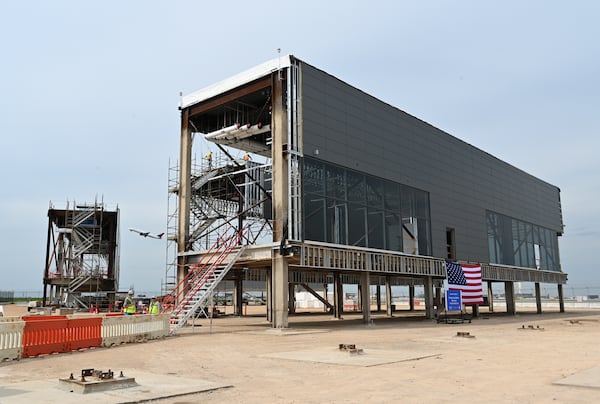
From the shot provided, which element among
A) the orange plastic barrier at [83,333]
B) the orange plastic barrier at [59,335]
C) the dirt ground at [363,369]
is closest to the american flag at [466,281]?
the dirt ground at [363,369]

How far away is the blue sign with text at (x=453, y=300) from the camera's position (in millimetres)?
35344

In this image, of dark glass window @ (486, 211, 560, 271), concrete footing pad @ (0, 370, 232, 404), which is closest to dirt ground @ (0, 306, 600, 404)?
concrete footing pad @ (0, 370, 232, 404)

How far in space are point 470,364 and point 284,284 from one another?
15.0m

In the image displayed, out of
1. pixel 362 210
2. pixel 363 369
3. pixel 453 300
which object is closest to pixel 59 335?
pixel 363 369

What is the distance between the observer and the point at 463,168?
4566cm

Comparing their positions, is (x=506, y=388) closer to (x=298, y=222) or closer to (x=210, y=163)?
(x=298, y=222)

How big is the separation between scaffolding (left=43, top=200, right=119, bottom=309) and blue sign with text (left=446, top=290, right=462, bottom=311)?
3763cm

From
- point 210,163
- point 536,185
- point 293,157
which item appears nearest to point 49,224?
point 210,163

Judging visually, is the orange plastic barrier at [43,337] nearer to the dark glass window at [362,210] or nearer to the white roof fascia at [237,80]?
the dark glass window at [362,210]

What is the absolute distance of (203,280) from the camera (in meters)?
28.0

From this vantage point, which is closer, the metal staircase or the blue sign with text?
the metal staircase

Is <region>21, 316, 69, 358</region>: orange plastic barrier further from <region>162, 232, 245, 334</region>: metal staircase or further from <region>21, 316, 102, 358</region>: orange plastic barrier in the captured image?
<region>162, 232, 245, 334</region>: metal staircase

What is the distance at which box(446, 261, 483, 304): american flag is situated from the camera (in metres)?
37.9

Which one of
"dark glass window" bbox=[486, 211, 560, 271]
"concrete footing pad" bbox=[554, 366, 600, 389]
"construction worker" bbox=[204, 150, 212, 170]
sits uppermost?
"construction worker" bbox=[204, 150, 212, 170]
